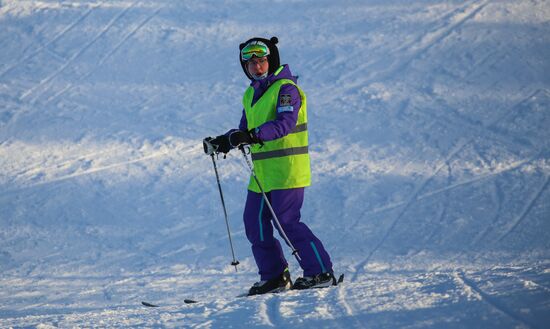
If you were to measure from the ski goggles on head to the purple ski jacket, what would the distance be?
0.16 meters

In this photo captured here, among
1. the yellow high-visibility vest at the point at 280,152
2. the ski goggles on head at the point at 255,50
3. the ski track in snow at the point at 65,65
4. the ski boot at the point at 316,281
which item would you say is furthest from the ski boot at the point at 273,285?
the ski track in snow at the point at 65,65

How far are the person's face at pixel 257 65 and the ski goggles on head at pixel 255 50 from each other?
0.03 meters

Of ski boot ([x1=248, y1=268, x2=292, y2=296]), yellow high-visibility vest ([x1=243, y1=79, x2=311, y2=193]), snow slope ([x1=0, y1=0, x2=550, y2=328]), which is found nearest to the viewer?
snow slope ([x1=0, y1=0, x2=550, y2=328])

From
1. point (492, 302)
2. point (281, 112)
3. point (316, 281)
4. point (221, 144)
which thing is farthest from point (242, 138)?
point (492, 302)

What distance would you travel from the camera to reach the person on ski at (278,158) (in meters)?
4.95

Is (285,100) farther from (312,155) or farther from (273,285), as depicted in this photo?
(312,155)

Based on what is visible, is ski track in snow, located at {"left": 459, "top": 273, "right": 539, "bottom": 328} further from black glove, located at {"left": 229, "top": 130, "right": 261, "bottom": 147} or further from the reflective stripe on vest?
black glove, located at {"left": 229, "top": 130, "right": 261, "bottom": 147}

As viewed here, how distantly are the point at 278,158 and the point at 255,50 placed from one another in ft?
2.37

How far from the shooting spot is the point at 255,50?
16.7 feet

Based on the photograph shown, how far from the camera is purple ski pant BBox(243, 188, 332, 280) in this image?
506 centimetres

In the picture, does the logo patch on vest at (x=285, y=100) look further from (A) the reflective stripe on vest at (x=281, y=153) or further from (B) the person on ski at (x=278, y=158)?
(A) the reflective stripe on vest at (x=281, y=153)

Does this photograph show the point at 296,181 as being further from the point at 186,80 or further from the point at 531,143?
the point at 186,80

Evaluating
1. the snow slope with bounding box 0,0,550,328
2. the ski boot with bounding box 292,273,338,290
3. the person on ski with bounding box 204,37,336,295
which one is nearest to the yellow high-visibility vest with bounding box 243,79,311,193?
the person on ski with bounding box 204,37,336,295

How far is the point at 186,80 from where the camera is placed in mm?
11281
